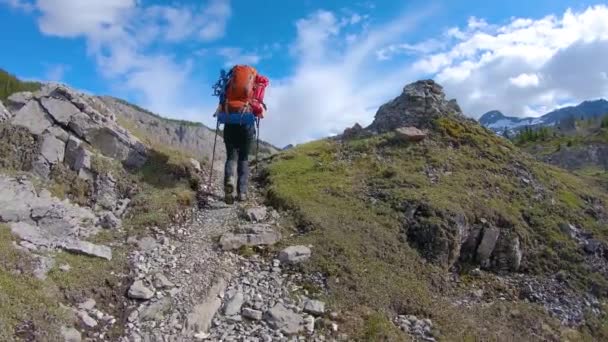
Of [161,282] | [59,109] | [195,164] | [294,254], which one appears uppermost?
[59,109]

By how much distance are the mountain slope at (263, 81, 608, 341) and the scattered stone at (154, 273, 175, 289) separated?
10.3 ft

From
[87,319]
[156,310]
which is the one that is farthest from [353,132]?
[87,319]

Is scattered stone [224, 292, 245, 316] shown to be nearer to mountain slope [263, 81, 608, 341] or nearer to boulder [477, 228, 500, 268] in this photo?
mountain slope [263, 81, 608, 341]

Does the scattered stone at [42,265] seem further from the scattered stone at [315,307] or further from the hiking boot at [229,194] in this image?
the hiking boot at [229,194]

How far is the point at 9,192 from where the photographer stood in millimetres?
11656

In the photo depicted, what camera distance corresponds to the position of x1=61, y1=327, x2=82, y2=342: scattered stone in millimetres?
7955

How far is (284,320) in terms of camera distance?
939 centimetres

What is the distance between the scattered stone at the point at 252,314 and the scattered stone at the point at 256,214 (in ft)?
14.1

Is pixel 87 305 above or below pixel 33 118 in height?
below

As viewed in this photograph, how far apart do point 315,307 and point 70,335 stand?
4484mm

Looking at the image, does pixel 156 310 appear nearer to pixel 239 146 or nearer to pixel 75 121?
pixel 239 146

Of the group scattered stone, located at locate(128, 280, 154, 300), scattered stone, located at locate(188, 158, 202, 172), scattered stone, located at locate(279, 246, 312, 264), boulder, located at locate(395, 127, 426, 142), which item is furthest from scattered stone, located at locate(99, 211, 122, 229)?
boulder, located at locate(395, 127, 426, 142)

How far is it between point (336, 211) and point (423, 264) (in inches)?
116

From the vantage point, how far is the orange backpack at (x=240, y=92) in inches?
614
